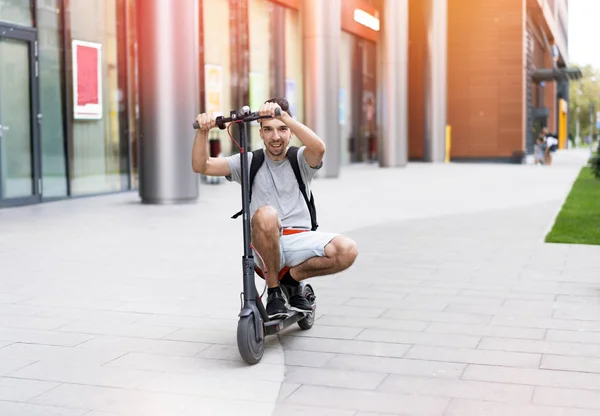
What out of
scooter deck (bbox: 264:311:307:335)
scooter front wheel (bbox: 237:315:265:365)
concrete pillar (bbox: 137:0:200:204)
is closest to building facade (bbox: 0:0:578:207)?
concrete pillar (bbox: 137:0:200:204)

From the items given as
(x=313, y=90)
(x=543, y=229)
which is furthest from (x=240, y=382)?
(x=313, y=90)

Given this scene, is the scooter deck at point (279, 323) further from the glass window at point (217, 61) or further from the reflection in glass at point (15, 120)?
the glass window at point (217, 61)

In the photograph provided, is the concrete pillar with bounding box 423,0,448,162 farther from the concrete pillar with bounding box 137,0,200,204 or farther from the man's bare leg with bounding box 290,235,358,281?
the man's bare leg with bounding box 290,235,358,281

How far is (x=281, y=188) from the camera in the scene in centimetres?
527

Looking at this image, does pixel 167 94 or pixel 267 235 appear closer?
pixel 267 235

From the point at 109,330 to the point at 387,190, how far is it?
13772mm

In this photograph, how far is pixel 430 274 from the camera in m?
7.90

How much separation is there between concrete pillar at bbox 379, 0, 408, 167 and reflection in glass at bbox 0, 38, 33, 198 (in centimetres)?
1685

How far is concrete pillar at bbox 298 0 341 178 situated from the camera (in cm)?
2291

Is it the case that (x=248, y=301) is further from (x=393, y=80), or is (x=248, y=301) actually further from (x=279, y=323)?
(x=393, y=80)

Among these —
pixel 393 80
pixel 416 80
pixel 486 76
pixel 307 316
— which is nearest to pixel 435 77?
pixel 393 80


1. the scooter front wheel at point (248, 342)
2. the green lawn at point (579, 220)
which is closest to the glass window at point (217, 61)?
the green lawn at point (579, 220)

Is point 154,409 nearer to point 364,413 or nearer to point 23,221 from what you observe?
point 364,413

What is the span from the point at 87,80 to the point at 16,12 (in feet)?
7.15
